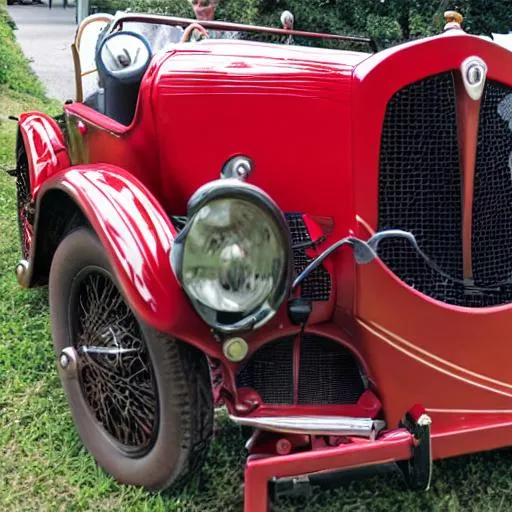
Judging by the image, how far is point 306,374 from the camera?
7.07 ft

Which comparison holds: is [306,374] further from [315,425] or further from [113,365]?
[113,365]

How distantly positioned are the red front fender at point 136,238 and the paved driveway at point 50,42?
23.5 ft

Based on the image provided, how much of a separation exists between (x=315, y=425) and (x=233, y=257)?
1.61 feet

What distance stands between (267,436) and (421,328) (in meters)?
0.53

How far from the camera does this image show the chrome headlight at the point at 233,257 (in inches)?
69.8

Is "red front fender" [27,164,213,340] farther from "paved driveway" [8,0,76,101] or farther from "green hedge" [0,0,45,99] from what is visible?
"green hedge" [0,0,45,99]

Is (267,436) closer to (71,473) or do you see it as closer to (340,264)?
(340,264)

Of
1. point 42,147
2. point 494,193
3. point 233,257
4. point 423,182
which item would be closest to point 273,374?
point 233,257

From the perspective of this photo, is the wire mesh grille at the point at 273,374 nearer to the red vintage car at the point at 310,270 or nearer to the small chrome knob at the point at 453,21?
the red vintage car at the point at 310,270

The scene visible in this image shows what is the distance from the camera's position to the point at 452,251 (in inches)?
86.1

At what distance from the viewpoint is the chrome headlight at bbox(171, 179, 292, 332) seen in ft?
5.82

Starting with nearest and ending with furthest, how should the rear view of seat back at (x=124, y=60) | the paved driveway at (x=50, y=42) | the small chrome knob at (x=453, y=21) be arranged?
the small chrome knob at (x=453, y=21), the rear view of seat back at (x=124, y=60), the paved driveway at (x=50, y=42)

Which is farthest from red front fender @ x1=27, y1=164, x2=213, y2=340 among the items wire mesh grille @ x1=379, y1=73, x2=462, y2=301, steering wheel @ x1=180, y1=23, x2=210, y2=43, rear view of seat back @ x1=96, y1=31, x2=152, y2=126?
steering wheel @ x1=180, y1=23, x2=210, y2=43

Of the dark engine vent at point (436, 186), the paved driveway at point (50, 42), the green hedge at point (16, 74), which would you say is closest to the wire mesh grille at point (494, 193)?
the dark engine vent at point (436, 186)
